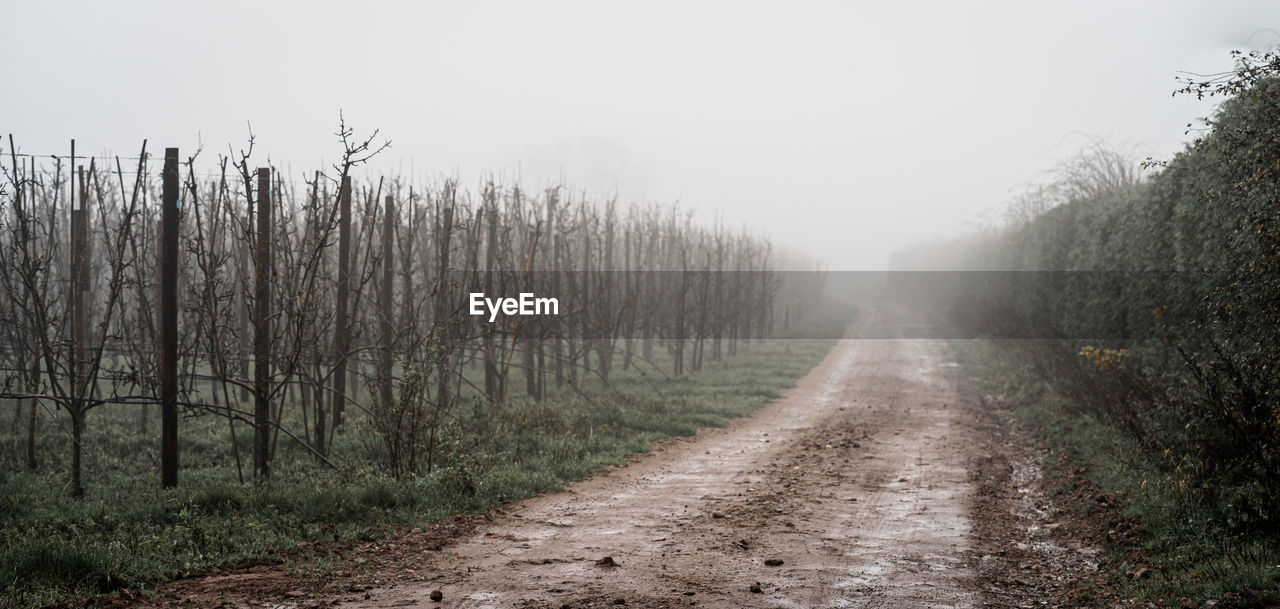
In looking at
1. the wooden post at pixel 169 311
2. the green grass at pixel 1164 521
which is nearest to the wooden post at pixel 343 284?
the wooden post at pixel 169 311

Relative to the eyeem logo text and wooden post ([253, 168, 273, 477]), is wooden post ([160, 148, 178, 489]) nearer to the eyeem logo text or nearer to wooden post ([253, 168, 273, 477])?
wooden post ([253, 168, 273, 477])

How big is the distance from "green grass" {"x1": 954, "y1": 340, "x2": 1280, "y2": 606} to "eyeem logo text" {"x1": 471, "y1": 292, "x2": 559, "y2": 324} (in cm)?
723

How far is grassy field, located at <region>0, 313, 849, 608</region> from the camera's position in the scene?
5.33m

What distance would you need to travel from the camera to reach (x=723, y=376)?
1920cm

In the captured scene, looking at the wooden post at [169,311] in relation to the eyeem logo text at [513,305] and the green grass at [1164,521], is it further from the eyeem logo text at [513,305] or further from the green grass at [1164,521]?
the green grass at [1164,521]

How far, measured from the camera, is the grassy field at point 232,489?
5332mm

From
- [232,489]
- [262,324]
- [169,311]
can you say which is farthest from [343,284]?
[232,489]

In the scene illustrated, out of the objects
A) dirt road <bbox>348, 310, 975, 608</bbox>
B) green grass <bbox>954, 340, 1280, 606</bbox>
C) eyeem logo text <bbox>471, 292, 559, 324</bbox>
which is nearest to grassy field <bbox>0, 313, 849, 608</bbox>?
dirt road <bbox>348, 310, 975, 608</bbox>

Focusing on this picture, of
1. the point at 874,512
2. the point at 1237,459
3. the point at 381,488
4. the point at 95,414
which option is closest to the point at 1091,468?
the point at 1237,459

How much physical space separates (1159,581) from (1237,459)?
2.07 meters

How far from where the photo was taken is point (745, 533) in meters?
6.59

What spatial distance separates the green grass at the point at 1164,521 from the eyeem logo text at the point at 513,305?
23.7 feet

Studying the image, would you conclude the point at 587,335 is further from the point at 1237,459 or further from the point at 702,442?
the point at 1237,459

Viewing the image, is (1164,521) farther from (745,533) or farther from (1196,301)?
(1196,301)
